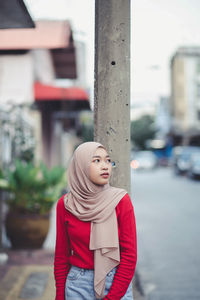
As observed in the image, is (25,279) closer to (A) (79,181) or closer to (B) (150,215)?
(A) (79,181)

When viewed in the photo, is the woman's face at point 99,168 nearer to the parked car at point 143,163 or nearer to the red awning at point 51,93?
the red awning at point 51,93

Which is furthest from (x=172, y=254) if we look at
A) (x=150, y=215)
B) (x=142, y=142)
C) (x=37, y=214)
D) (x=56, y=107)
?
(x=142, y=142)

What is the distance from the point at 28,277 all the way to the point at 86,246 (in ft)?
10.7

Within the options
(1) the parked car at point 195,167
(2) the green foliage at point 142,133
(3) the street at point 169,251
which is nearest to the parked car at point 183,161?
(1) the parked car at point 195,167

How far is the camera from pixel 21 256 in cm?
596

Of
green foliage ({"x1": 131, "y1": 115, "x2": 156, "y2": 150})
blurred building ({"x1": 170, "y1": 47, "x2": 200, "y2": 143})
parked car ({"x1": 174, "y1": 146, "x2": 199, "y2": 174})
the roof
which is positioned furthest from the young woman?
green foliage ({"x1": 131, "y1": 115, "x2": 156, "y2": 150})

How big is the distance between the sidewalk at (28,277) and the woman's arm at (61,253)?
→ 7.09 ft

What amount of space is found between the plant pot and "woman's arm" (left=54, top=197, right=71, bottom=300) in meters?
3.97

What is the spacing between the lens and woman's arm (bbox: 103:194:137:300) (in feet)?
6.73

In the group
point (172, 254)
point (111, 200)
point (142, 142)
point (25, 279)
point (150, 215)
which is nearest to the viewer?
point (111, 200)

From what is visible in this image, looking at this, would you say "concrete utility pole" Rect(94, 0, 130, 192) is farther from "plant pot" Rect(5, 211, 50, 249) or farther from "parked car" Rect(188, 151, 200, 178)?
"parked car" Rect(188, 151, 200, 178)

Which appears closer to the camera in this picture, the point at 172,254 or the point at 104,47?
the point at 104,47

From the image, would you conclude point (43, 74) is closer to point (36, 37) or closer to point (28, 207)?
point (36, 37)

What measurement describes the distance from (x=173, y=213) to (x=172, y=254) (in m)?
4.55
